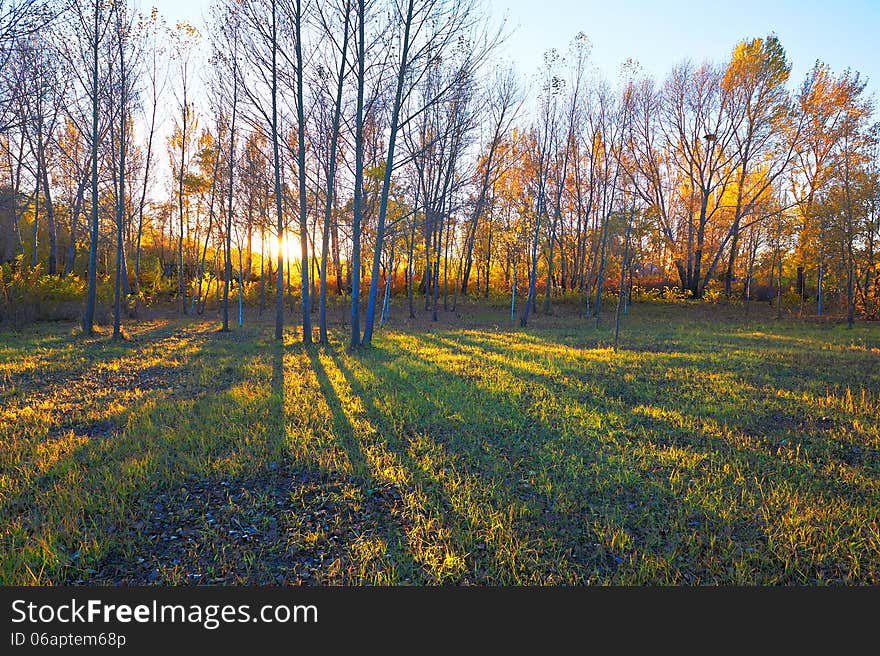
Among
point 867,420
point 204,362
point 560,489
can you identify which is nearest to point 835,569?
point 560,489

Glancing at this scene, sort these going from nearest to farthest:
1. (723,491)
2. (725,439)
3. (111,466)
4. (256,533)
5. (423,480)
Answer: (256,533), (723,491), (423,480), (111,466), (725,439)

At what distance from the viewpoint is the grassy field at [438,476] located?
265 centimetres

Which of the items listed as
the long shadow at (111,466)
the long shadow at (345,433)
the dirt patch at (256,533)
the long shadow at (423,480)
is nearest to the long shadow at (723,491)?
the long shadow at (423,480)

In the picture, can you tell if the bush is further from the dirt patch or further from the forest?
the dirt patch

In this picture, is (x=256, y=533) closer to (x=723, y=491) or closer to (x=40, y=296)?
(x=723, y=491)

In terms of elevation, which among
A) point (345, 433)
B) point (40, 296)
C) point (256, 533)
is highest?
point (40, 296)

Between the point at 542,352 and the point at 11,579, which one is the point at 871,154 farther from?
the point at 11,579

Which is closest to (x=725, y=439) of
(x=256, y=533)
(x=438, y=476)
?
(x=438, y=476)

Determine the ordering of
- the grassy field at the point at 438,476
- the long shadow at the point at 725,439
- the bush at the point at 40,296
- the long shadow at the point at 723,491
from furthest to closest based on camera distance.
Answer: the bush at the point at 40,296 < the long shadow at the point at 725,439 < the long shadow at the point at 723,491 < the grassy field at the point at 438,476

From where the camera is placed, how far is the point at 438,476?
390 cm

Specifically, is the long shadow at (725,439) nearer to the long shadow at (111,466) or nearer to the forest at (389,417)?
the forest at (389,417)

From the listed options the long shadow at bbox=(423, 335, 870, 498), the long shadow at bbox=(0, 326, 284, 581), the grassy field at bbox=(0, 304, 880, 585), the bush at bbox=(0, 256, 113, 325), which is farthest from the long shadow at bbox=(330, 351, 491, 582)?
the bush at bbox=(0, 256, 113, 325)

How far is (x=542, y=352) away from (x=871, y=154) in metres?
23.9

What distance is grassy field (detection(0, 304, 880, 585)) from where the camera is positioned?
2.65 meters
